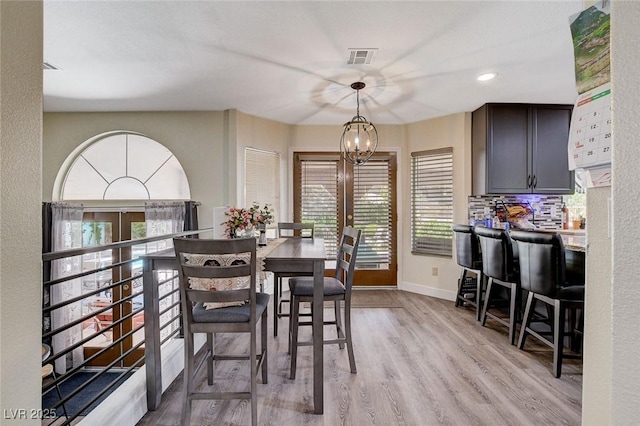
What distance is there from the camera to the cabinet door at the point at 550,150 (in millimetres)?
3900

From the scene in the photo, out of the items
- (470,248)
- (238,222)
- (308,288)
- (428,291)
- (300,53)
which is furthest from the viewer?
(428,291)

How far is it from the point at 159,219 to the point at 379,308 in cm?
302

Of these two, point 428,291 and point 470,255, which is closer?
point 470,255

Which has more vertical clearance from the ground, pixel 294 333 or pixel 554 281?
pixel 554 281

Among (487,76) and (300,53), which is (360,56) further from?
(487,76)

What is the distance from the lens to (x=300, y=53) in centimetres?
260

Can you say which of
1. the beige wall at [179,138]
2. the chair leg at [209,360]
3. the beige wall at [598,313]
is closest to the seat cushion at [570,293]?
the beige wall at [598,313]

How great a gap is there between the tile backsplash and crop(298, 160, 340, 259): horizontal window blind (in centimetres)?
191

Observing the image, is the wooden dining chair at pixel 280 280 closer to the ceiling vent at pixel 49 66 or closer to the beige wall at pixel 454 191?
the beige wall at pixel 454 191

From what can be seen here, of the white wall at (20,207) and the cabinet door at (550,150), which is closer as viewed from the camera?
the white wall at (20,207)

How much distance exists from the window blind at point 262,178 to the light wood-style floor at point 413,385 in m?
2.03

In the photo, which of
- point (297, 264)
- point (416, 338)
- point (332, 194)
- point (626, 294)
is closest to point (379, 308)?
point (416, 338)

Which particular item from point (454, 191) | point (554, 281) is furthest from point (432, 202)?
point (554, 281)

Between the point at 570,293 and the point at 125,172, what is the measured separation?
5.02 m
